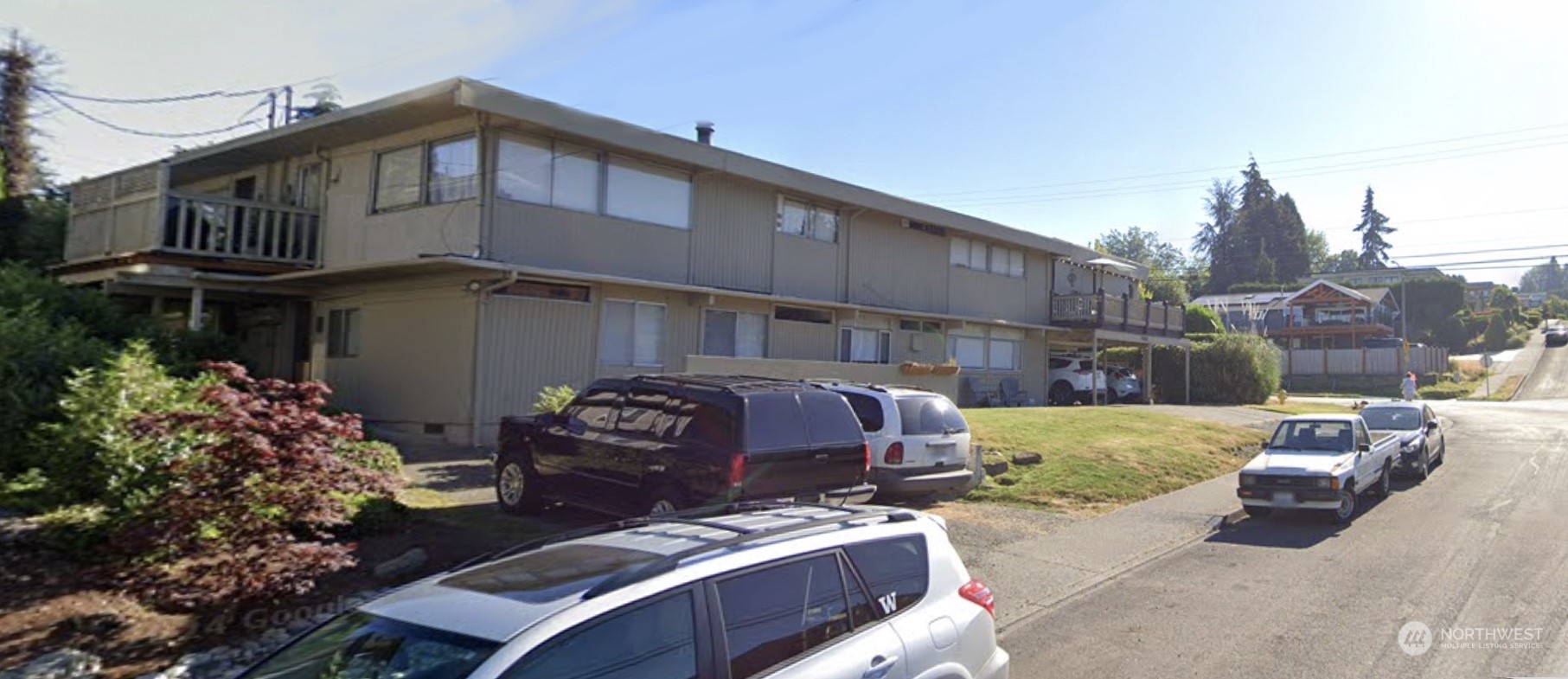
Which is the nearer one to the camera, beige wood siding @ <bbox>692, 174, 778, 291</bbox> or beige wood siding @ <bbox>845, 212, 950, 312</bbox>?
beige wood siding @ <bbox>692, 174, 778, 291</bbox>

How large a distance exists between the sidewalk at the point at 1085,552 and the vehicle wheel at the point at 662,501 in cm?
300

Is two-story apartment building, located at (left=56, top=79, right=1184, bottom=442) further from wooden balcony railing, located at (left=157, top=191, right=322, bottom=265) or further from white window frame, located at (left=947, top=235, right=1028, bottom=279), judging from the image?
white window frame, located at (left=947, top=235, right=1028, bottom=279)

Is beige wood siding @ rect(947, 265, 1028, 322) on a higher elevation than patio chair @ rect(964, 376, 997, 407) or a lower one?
higher

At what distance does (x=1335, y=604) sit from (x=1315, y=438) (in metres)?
6.58

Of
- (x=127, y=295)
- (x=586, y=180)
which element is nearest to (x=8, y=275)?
(x=127, y=295)

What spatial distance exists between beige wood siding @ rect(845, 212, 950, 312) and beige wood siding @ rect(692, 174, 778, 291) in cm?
307

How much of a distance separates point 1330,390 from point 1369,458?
4929 centimetres

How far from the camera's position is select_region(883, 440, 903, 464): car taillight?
461 inches

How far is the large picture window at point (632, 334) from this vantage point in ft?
57.6

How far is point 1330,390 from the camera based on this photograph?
2242 inches

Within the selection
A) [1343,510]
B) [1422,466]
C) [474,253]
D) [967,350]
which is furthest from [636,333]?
[1422,466]

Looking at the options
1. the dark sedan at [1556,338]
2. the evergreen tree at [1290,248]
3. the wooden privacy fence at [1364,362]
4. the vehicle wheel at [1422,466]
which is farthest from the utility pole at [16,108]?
the evergreen tree at [1290,248]

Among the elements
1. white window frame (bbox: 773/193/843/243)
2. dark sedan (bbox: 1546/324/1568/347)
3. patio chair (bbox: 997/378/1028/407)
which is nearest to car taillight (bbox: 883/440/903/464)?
white window frame (bbox: 773/193/843/243)

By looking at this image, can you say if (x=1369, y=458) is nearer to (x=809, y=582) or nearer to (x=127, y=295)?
(x=809, y=582)
